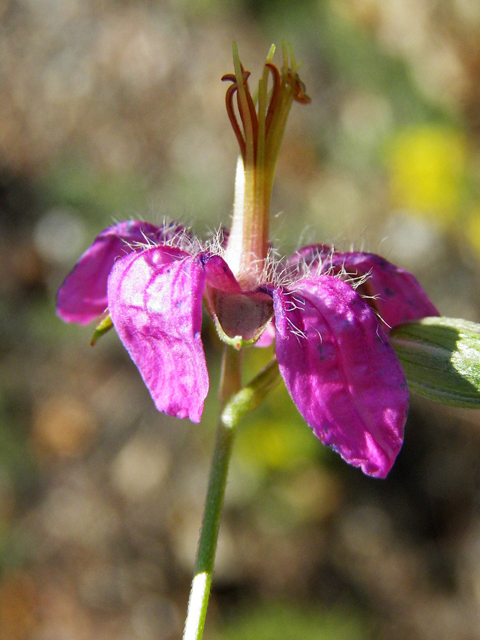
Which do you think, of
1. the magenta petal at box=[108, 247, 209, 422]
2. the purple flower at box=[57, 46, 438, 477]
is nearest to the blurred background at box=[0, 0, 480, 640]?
the purple flower at box=[57, 46, 438, 477]

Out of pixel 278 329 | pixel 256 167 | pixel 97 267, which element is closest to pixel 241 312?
pixel 278 329

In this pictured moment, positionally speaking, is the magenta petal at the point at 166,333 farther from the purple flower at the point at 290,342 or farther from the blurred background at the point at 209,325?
the blurred background at the point at 209,325

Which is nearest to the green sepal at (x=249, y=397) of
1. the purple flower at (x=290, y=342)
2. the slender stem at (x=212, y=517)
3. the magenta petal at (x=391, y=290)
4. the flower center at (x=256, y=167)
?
the slender stem at (x=212, y=517)

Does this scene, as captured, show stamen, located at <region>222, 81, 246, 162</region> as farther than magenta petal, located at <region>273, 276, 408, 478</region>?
Yes

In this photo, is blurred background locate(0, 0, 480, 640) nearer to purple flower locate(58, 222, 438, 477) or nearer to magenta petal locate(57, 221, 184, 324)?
magenta petal locate(57, 221, 184, 324)

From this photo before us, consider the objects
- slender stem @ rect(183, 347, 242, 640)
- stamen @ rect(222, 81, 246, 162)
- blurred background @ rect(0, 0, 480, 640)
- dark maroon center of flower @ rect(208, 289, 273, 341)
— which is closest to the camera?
slender stem @ rect(183, 347, 242, 640)

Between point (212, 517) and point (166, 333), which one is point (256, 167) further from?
point (212, 517)
